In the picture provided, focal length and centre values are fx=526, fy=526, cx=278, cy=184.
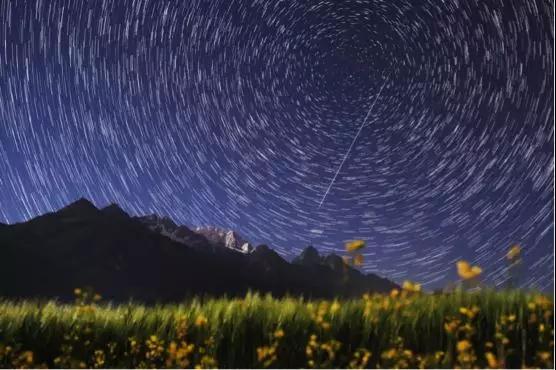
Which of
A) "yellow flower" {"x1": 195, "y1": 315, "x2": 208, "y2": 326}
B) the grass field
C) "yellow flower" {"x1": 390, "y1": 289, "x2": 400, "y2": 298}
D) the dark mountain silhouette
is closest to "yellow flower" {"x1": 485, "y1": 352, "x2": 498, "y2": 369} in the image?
the grass field

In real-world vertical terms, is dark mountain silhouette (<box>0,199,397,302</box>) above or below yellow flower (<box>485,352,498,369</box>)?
above

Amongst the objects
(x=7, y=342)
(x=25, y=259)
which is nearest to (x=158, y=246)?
(x=25, y=259)

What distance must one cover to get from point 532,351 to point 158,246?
12430 cm

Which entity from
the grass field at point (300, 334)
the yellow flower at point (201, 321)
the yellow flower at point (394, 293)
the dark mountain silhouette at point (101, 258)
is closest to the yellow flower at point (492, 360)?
the grass field at point (300, 334)

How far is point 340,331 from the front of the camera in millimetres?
3088

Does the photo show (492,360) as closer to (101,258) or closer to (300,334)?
(300,334)

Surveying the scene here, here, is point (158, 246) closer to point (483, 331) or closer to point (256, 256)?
point (256, 256)

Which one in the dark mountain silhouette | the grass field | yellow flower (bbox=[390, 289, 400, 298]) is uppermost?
the dark mountain silhouette

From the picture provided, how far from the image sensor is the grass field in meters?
3.00

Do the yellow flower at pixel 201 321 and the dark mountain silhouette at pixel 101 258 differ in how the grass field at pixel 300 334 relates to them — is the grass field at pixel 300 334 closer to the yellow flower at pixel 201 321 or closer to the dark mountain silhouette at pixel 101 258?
the yellow flower at pixel 201 321

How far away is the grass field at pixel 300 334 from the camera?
300 centimetres

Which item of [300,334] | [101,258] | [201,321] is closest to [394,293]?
[300,334]

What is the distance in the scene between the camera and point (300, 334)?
122 inches

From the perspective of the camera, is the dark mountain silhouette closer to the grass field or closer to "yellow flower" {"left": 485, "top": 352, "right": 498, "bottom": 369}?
the grass field
